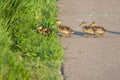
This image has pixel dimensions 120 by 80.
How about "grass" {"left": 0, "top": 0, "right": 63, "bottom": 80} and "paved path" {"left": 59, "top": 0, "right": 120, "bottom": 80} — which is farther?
"paved path" {"left": 59, "top": 0, "right": 120, "bottom": 80}

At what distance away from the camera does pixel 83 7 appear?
1381 cm

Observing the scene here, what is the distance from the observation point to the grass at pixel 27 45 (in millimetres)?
7770

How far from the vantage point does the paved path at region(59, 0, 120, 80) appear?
8.89m

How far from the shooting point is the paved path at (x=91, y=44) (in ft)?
29.2

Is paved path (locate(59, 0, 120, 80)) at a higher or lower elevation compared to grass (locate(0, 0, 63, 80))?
lower

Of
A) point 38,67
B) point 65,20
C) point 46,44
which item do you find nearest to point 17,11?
point 46,44

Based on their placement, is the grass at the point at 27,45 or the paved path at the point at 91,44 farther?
the paved path at the point at 91,44

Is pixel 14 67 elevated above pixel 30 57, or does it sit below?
above

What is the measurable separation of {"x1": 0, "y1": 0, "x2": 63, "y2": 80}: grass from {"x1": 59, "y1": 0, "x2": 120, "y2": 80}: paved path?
28cm

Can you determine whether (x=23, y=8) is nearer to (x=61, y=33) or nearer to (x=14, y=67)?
(x=61, y=33)

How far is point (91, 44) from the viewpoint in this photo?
10.6 meters

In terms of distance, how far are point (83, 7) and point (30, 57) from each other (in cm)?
468

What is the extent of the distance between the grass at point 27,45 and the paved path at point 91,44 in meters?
0.28

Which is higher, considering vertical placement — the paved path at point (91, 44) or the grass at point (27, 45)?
the grass at point (27, 45)
